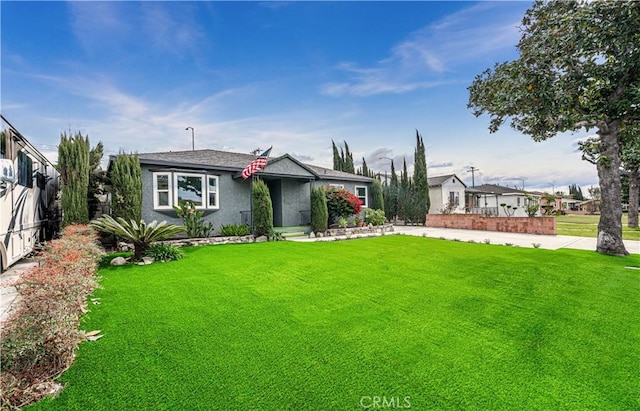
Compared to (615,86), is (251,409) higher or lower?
lower

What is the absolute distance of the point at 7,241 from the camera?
6.02 meters

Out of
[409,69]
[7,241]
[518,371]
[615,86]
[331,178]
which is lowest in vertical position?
[518,371]

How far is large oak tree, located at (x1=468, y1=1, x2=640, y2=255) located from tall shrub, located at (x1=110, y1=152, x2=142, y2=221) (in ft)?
45.5

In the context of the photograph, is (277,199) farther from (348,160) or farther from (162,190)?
(348,160)

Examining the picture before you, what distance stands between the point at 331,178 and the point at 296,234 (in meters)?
4.58

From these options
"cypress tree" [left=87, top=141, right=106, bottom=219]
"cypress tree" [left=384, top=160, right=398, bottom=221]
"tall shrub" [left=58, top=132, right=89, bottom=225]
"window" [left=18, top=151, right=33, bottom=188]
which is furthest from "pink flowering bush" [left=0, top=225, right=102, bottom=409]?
"cypress tree" [left=384, top=160, right=398, bottom=221]

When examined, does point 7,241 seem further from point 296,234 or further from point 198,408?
point 296,234

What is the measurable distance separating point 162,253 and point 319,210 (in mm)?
7696

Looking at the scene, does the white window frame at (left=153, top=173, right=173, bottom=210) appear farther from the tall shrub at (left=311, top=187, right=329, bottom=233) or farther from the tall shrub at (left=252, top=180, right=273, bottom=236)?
the tall shrub at (left=311, top=187, right=329, bottom=233)

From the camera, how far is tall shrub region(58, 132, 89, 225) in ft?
28.9

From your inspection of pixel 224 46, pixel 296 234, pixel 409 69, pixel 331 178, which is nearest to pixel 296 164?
pixel 331 178

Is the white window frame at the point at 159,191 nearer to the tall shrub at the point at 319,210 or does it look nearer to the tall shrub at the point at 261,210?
the tall shrub at the point at 261,210

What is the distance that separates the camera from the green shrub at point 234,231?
12.0 meters

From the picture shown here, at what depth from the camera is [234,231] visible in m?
12.1
